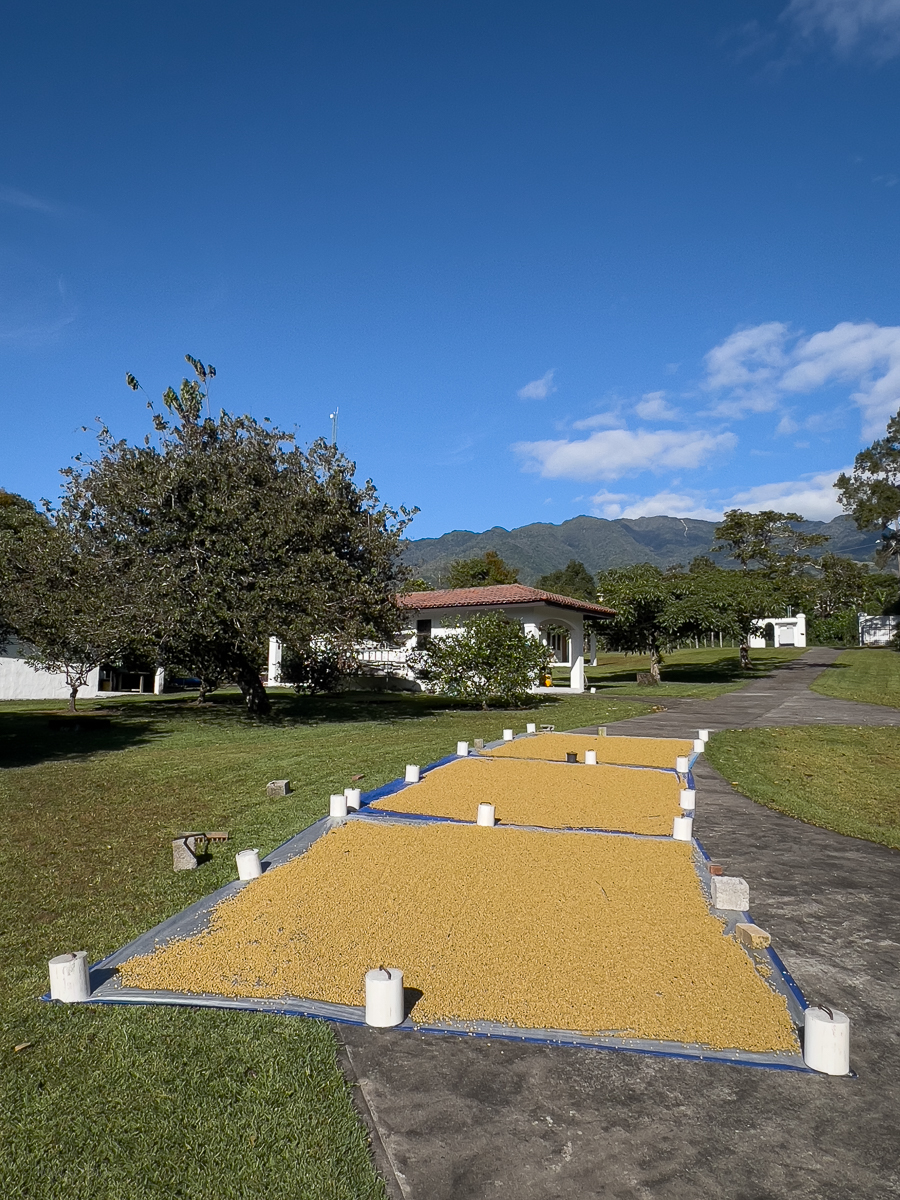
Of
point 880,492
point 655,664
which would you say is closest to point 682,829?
point 655,664

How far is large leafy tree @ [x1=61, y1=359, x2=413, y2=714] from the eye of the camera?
48.0ft

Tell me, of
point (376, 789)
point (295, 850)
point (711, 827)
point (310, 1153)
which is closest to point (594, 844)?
point (711, 827)

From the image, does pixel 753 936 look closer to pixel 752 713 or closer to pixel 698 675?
pixel 752 713

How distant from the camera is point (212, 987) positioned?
361 centimetres

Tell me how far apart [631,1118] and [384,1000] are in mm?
1105

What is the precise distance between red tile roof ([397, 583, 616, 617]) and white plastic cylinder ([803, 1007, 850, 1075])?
20.2 m

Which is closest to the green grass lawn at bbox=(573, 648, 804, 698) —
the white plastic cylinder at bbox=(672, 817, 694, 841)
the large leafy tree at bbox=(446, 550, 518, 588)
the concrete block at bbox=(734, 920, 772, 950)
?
the large leafy tree at bbox=(446, 550, 518, 588)

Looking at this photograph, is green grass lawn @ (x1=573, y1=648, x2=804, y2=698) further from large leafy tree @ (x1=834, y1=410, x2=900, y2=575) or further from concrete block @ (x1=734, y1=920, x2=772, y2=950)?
concrete block @ (x1=734, y1=920, x2=772, y2=950)

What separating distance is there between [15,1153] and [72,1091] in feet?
1.10

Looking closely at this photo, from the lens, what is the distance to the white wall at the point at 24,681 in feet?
84.7

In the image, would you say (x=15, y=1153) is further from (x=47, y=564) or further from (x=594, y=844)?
(x=47, y=564)

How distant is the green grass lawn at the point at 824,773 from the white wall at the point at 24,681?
22091mm

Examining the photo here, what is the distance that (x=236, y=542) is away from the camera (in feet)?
49.8

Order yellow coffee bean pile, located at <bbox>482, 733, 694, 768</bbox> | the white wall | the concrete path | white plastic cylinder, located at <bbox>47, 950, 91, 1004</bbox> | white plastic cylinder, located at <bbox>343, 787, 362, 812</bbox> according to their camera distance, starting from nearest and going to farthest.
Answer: the concrete path, white plastic cylinder, located at <bbox>47, 950, 91, 1004</bbox>, white plastic cylinder, located at <bbox>343, 787, 362, 812</bbox>, yellow coffee bean pile, located at <bbox>482, 733, 694, 768</bbox>, the white wall
